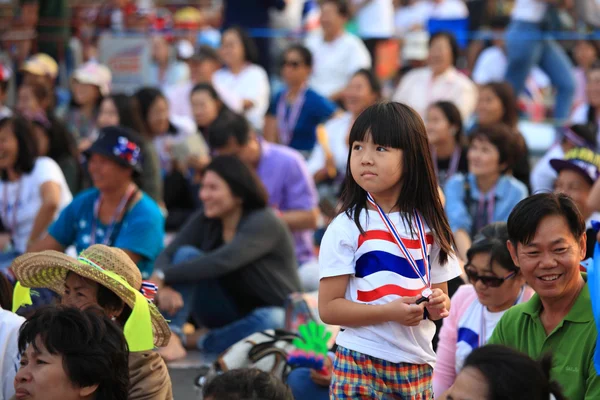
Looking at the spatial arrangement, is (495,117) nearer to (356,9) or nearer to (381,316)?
(356,9)

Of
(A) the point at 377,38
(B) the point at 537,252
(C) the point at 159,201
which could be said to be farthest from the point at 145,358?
(A) the point at 377,38

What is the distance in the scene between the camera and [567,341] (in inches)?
135

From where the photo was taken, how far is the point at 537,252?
11.2 ft

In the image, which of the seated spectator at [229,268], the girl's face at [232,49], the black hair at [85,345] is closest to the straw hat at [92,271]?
the black hair at [85,345]

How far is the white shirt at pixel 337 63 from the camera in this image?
10.6 metres

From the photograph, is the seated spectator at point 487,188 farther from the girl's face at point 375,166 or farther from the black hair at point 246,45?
the black hair at point 246,45

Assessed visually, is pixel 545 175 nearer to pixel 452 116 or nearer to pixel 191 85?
pixel 452 116

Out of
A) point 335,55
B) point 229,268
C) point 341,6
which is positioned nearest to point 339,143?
point 335,55

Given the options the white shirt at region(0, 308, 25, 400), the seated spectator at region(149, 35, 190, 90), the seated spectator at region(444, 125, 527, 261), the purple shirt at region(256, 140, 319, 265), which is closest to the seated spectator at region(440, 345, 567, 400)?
the white shirt at region(0, 308, 25, 400)

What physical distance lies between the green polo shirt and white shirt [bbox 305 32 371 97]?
281 inches

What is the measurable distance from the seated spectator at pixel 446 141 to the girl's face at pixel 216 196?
206cm

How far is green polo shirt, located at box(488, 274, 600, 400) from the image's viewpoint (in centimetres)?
337

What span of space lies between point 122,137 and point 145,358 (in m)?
2.44

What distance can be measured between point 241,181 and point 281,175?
1313mm
